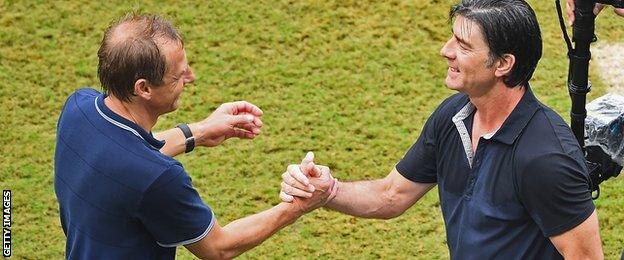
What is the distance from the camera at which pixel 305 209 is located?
4.26 meters

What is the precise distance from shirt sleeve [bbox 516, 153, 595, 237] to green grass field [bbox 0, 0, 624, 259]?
2324 millimetres

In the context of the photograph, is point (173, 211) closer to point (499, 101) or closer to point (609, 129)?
point (499, 101)

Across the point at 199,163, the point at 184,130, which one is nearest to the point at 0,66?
the point at 199,163

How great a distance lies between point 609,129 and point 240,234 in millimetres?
1538

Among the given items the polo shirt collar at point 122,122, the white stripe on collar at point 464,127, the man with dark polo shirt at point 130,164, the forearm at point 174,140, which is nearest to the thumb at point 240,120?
the forearm at point 174,140

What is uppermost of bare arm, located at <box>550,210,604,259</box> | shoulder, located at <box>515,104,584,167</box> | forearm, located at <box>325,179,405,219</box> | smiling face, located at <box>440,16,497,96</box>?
smiling face, located at <box>440,16,497,96</box>

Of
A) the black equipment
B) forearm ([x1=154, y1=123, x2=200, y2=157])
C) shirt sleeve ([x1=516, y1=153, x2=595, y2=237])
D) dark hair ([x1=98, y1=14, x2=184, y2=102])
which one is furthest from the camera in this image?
forearm ([x1=154, y1=123, x2=200, y2=157])

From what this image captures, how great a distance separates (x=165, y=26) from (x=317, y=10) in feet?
14.2

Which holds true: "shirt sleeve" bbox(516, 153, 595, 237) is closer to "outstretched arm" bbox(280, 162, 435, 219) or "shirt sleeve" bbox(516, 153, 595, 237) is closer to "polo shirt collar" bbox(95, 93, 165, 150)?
"outstretched arm" bbox(280, 162, 435, 219)

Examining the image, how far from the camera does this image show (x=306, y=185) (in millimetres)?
4184

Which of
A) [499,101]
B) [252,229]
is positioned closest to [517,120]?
[499,101]

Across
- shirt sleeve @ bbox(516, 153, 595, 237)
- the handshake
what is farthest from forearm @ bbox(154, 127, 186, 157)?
shirt sleeve @ bbox(516, 153, 595, 237)

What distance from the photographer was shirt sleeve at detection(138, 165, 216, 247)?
3709 millimetres

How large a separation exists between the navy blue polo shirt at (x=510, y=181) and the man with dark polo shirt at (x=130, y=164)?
838mm
